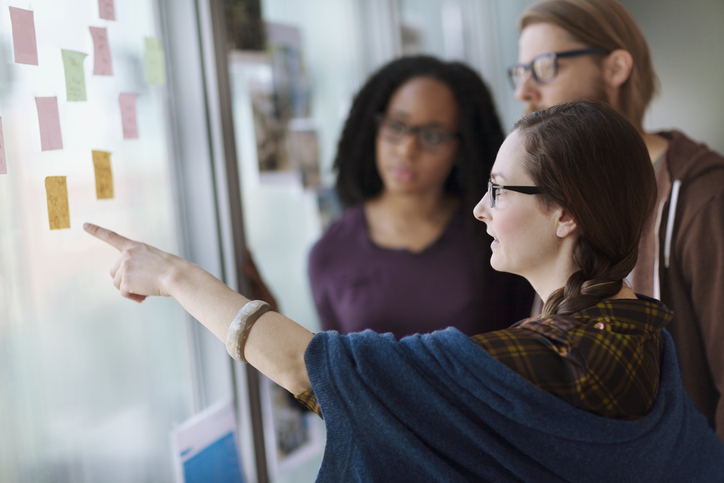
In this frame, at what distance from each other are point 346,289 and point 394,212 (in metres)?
0.28

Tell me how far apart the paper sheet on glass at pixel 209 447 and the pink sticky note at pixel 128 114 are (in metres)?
0.61

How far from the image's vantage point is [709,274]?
114 cm

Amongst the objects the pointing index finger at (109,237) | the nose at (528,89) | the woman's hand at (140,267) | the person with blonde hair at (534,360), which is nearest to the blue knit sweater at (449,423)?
the person with blonde hair at (534,360)

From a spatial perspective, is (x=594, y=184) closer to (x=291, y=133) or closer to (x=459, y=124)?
(x=459, y=124)

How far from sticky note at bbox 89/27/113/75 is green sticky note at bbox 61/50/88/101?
0.12 ft

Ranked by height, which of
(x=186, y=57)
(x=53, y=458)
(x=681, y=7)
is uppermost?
(x=681, y=7)

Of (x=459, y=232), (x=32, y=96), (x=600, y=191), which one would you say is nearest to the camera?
(x=600, y=191)

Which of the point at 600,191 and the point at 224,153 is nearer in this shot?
the point at 600,191

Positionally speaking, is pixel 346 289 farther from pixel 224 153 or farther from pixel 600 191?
pixel 600 191

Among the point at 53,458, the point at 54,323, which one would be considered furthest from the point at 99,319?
the point at 53,458

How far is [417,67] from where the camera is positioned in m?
1.69

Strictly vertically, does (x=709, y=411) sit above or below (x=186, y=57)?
below

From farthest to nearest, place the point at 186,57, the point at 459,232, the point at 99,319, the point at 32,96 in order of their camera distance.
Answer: the point at 459,232 → the point at 186,57 → the point at 99,319 → the point at 32,96

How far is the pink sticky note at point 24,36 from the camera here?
90cm
